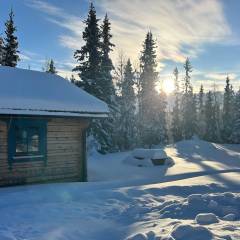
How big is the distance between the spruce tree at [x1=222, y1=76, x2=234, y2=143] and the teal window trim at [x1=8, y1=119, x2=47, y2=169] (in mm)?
53629

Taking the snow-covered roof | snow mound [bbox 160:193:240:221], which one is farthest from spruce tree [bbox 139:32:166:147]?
snow mound [bbox 160:193:240:221]

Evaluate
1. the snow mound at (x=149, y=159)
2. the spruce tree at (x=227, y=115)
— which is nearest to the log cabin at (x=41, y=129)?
the snow mound at (x=149, y=159)

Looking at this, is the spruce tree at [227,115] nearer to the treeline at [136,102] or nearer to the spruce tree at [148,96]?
the treeline at [136,102]

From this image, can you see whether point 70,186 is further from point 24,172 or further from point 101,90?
point 101,90

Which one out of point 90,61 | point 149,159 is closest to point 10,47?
point 90,61

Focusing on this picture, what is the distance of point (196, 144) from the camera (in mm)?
47531

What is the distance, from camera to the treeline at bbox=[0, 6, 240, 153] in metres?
38.0

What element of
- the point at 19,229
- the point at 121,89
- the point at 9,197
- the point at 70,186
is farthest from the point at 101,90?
the point at 19,229

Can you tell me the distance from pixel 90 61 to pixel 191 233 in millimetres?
31081

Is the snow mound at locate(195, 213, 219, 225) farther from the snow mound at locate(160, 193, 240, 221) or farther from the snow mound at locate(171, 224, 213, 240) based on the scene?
the snow mound at locate(171, 224, 213, 240)

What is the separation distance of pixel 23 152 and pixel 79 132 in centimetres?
278

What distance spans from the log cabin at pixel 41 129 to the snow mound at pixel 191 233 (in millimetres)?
8965

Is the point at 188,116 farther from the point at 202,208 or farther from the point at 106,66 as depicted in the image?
the point at 202,208

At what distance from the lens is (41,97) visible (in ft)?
56.5
